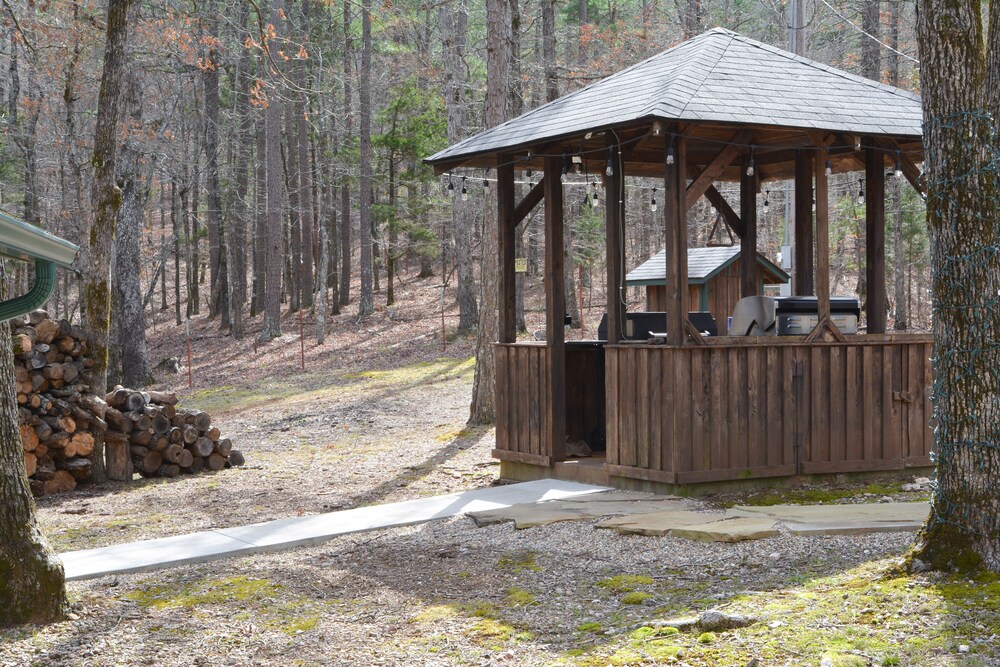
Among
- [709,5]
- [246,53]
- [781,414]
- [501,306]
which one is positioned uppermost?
[709,5]

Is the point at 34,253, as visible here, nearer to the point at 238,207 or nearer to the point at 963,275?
the point at 963,275

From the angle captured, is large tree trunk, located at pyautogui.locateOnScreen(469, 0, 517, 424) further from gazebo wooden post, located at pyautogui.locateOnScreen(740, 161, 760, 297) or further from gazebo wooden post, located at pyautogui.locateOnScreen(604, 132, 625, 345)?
gazebo wooden post, located at pyautogui.locateOnScreen(604, 132, 625, 345)

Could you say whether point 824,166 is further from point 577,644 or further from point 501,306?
point 577,644

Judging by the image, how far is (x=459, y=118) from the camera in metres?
20.3

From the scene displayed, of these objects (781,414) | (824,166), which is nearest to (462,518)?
(781,414)

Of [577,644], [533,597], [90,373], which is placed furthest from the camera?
[90,373]

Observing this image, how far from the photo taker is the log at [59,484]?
386 inches

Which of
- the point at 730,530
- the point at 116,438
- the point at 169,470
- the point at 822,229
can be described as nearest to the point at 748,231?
the point at 822,229

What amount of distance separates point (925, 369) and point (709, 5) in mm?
26491

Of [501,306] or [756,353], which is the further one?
[501,306]

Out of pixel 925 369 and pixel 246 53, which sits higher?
pixel 246 53

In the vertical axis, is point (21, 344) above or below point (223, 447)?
above

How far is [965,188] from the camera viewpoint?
492cm

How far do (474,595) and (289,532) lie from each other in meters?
2.17
